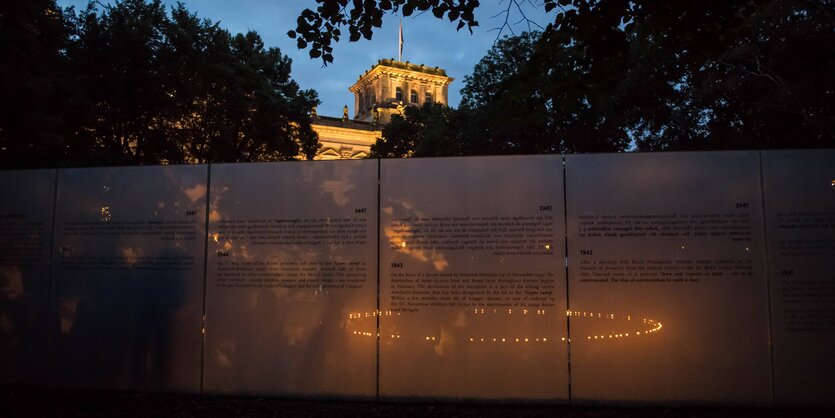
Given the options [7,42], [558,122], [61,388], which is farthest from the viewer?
[558,122]

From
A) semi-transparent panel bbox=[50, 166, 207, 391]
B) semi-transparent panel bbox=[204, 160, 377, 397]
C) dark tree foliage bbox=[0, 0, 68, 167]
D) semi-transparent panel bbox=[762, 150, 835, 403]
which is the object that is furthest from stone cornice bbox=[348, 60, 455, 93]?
semi-transparent panel bbox=[762, 150, 835, 403]

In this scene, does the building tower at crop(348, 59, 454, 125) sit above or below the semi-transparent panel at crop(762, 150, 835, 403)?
above

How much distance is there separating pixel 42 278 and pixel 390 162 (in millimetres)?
4313

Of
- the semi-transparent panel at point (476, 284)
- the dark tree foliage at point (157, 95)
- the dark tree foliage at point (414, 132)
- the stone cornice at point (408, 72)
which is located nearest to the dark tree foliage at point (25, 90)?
the dark tree foliage at point (157, 95)

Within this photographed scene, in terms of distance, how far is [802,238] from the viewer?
535 centimetres

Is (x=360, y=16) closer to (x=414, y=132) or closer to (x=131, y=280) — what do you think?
(x=131, y=280)

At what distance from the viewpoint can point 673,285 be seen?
5.41 metres

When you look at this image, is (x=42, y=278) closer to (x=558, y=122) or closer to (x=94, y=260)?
(x=94, y=260)

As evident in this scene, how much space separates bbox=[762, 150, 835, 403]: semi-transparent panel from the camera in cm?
523

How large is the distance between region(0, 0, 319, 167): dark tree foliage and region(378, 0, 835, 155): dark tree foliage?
8384 mm

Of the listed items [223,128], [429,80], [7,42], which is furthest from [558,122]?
[429,80]

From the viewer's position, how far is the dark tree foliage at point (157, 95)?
40.2 feet

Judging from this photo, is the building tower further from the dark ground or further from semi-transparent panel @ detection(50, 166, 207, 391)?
the dark ground

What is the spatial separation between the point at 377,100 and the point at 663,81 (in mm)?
53288
